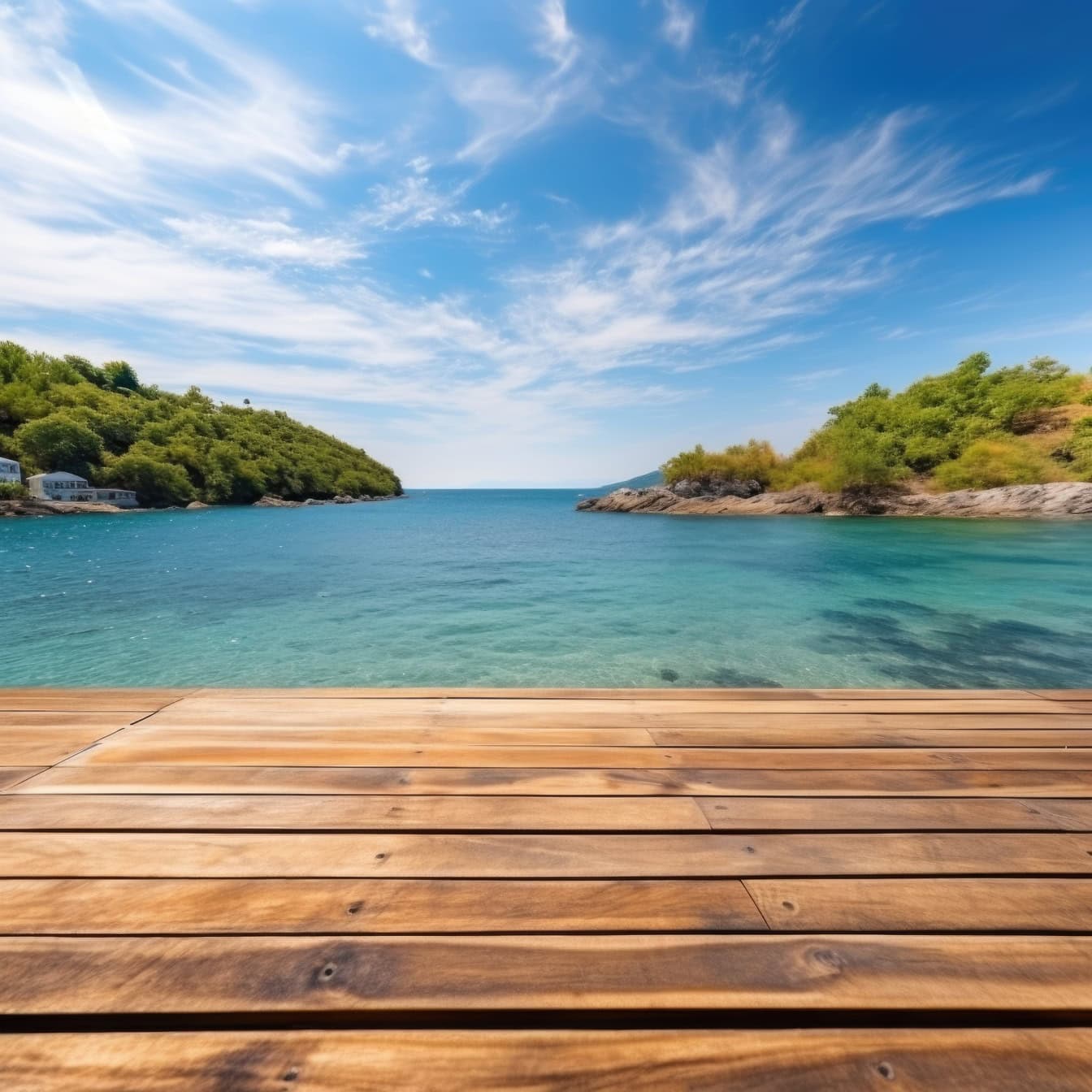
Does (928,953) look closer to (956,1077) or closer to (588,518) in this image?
(956,1077)

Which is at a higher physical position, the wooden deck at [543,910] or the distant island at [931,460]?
the distant island at [931,460]

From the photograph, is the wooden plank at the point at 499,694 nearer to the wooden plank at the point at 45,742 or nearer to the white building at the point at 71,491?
the wooden plank at the point at 45,742

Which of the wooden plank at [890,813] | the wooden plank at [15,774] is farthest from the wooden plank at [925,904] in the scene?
the wooden plank at [15,774]

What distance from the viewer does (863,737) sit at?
7.04ft

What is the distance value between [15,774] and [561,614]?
8936mm

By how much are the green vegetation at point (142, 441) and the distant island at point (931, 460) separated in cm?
4923

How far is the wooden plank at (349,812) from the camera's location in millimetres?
1492

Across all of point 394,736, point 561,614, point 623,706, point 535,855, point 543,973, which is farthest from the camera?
point 561,614

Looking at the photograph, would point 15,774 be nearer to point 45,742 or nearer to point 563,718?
point 45,742

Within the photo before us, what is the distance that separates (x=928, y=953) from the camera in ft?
3.45

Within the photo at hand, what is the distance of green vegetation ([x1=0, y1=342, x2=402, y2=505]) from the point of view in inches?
2000

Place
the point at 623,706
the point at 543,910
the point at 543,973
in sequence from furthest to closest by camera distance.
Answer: the point at 623,706 → the point at 543,910 → the point at 543,973

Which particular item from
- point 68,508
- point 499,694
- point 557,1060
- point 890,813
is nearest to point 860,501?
point 499,694

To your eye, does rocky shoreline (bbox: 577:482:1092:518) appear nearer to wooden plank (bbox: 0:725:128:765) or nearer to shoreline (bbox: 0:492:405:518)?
wooden plank (bbox: 0:725:128:765)
